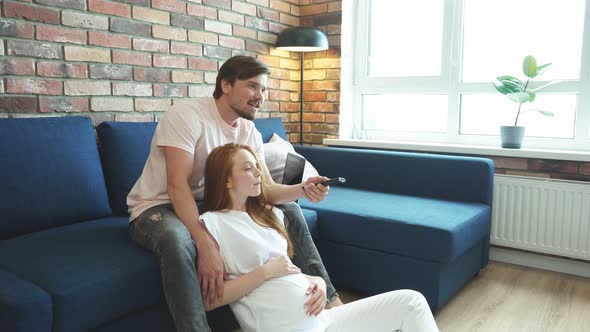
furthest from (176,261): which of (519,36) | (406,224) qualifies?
(519,36)

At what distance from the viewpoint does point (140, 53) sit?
2.45 meters

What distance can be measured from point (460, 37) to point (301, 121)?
3.92 feet

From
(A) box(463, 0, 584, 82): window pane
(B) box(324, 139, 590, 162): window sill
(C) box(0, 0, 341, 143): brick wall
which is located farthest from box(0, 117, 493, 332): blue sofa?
(A) box(463, 0, 584, 82): window pane

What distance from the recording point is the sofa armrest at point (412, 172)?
253 cm

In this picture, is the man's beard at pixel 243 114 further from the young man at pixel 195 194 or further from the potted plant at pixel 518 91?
the potted plant at pixel 518 91

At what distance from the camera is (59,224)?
6.21 feet

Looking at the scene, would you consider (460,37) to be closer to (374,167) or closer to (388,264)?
(374,167)

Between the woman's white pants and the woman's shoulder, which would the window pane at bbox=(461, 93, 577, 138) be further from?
the woman's white pants

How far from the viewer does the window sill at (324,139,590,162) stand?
8.49ft

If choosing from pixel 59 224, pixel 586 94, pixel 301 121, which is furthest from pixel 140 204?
pixel 586 94

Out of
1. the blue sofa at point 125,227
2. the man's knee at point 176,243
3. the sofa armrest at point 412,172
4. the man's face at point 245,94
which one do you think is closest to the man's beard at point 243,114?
the man's face at point 245,94

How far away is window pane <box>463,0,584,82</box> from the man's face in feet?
5.99

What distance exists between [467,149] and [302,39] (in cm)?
120

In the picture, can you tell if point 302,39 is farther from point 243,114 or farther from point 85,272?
point 85,272
